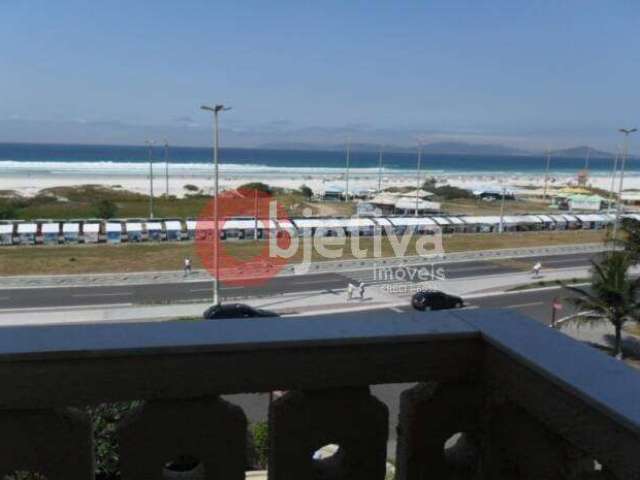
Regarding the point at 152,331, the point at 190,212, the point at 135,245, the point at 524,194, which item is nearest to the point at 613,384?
the point at 152,331

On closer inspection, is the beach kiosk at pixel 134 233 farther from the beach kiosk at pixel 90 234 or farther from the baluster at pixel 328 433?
the baluster at pixel 328 433

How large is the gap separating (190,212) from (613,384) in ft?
174

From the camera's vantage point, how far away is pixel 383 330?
69.2 inches

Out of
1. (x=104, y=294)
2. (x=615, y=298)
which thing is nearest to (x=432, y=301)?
(x=615, y=298)

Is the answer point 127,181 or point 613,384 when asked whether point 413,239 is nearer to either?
point 613,384

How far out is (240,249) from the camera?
110 ft

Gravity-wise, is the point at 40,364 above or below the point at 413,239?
above

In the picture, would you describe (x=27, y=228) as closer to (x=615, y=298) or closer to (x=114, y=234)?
(x=114, y=234)

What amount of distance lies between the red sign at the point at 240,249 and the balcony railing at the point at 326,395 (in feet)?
63.2

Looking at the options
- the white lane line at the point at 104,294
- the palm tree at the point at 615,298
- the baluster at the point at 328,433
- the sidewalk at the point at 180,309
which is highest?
the baluster at the point at 328,433

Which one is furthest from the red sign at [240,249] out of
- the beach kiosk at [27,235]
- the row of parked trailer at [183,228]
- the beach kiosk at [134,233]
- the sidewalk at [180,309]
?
the beach kiosk at [27,235]

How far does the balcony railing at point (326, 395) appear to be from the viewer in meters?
1.53

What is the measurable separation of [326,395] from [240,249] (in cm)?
3222

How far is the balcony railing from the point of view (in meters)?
1.53
